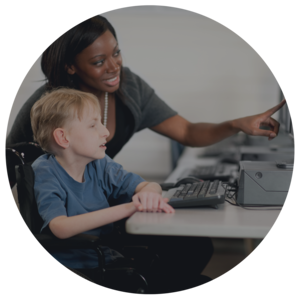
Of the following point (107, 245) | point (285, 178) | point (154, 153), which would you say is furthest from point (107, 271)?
point (285, 178)

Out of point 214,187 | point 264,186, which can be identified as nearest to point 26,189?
point 214,187

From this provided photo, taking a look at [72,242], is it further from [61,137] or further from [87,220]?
[61,137]

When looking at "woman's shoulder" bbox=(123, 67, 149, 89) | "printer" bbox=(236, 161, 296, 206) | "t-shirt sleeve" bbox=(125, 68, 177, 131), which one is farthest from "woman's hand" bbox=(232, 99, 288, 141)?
"woman's shoulder" bbox=(123, 67, 149, 89)

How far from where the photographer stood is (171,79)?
1559 mm

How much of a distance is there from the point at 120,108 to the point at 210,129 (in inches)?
14.2

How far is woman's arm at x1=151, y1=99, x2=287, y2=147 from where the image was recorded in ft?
5.10

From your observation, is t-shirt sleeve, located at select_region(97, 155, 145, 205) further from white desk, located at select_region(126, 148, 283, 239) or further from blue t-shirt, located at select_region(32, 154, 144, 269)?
white desk, located at select_region(126, 148, 283, 239)

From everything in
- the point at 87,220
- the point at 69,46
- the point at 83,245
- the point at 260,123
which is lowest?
the point at 83,245

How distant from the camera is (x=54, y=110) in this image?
4.90ft

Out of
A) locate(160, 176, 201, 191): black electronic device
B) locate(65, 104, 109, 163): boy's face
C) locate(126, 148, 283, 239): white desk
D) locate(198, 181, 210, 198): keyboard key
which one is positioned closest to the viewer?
locate(126, 148, 283, 239): white desk

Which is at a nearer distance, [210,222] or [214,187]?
[210,222]

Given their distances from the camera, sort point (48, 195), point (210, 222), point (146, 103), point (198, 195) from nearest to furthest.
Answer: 1. point (210, 222)
2. point (198, 195)
3. point (48, 195)
4. point (146, 103)

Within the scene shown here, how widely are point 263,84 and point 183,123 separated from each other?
0.34 metres

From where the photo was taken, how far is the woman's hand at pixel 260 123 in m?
1.55
